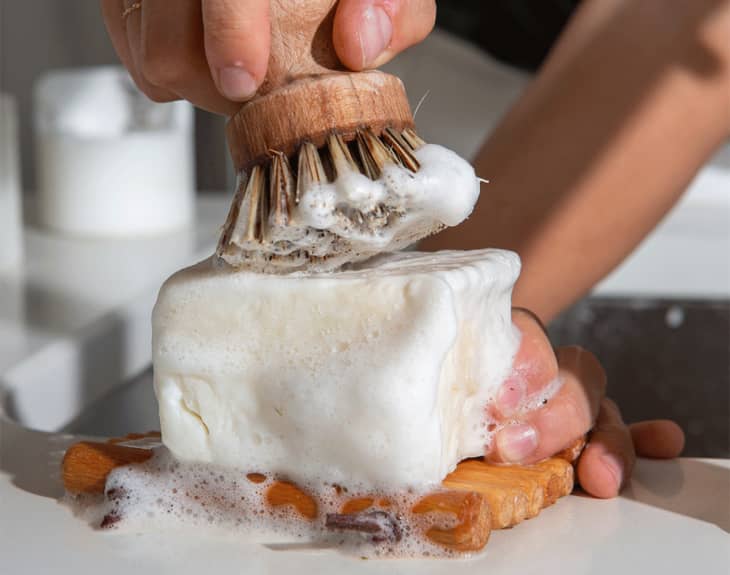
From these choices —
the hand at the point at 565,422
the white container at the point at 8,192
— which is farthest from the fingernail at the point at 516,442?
the white container at the point at 8,192

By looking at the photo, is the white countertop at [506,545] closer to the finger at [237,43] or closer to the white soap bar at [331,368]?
the white soap bar at [331,368]

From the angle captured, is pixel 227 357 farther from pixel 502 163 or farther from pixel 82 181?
pixel 82 181

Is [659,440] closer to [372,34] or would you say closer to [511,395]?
[511,395]

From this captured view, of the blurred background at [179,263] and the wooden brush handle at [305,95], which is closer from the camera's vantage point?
the wooden brush handle at [305,95]

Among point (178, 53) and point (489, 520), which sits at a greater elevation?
point (178, 53)

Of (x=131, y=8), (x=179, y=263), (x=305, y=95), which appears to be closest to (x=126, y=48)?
(x=131, y=8)

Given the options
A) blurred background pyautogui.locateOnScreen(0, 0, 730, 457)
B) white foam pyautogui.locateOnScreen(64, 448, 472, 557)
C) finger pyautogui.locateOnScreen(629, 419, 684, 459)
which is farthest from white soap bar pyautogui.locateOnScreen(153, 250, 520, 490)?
blurred background pyautogui.locateOnScreen(0, 0, 730, 457)

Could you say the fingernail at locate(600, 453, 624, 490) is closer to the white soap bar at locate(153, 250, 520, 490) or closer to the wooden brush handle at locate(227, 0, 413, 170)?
the white soap bar at locate(153, 250, 520, 490)

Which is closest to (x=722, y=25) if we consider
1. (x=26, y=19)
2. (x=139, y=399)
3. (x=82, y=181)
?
(x=139, y=399)
